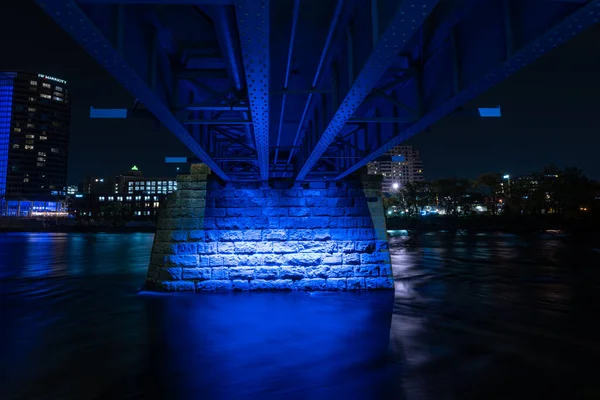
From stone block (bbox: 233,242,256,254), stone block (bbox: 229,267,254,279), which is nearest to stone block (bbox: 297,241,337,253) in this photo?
stone block (bbox: 233,242,256,254)

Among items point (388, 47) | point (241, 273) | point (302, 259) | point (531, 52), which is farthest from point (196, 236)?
point (531, 52)

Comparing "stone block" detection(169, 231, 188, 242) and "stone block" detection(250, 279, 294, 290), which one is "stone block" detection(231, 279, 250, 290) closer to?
"stone block" detection(250, 279, 294, 290)

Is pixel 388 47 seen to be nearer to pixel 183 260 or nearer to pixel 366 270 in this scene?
pixel 366 270

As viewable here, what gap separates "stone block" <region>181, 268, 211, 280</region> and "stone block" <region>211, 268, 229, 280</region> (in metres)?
0.19

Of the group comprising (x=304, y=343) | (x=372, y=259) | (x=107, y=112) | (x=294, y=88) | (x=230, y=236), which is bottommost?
(x=304, y=343)

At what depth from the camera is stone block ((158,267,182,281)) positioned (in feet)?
46.6

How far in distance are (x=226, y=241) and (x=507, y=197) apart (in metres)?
87.3

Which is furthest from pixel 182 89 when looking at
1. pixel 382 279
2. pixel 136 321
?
pixel 382 279

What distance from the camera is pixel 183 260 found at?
14328mm

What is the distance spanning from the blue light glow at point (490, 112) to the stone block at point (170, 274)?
37.4 ft

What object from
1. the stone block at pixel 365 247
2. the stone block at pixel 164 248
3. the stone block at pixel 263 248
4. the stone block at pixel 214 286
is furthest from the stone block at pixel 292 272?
the stone block at pixel 164 248

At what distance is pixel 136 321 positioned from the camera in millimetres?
11203

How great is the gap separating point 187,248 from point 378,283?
7.50 m

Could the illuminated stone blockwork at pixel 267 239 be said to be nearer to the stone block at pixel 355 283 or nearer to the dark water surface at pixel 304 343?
the stone block at pixel 355 283
